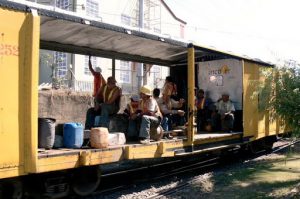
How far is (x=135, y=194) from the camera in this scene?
8695mm

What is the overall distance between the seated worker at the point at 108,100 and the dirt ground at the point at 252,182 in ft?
7.83

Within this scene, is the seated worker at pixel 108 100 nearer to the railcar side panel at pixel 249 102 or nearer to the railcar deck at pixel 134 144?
the railcar deck at pixel 134 144

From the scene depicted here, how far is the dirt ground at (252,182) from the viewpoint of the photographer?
28.2 ft

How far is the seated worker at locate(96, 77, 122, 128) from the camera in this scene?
9.77 meters

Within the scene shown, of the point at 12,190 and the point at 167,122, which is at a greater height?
the point at 167,122

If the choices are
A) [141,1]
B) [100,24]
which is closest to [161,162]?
[100,24]

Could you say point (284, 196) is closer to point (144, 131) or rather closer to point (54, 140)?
point (144, 131)

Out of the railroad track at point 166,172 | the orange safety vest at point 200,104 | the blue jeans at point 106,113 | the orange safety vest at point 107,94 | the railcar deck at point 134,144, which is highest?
the orange safety vest at point 107,94

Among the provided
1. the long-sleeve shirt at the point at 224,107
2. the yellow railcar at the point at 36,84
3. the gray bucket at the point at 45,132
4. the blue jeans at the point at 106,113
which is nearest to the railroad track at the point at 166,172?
the yellow railcar at the point at 36,84

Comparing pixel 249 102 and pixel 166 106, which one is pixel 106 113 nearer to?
pixel 166 106

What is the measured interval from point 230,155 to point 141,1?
8009mm

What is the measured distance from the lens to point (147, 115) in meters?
9.27

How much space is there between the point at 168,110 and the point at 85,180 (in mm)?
3578

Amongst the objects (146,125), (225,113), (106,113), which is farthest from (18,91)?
(225,113)
